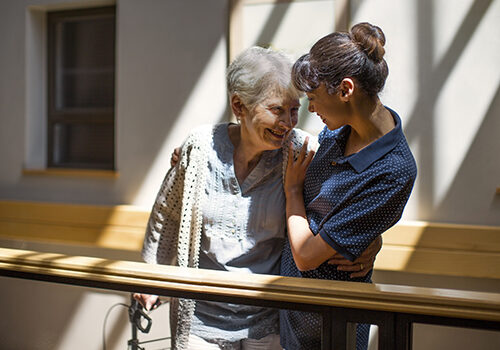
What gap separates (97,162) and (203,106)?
1.10m

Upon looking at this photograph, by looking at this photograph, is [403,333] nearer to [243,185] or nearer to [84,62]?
[243,185]

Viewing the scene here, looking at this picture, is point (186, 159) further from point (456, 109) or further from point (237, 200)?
point (456, 109)

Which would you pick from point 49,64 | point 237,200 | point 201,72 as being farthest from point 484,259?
point 49,64

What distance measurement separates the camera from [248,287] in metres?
1.35

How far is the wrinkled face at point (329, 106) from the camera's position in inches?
61.6

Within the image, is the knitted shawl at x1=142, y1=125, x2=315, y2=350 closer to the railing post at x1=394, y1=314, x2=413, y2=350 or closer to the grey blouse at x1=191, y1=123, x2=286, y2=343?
the grey blouse at x1=191, y1=123, x2=286, y2=343

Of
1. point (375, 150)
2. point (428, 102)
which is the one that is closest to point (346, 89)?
point (375, 150)

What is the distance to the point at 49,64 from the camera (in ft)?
14.7

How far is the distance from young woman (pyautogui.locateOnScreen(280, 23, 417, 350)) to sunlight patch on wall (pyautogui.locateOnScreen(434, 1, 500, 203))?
1810 millimetres

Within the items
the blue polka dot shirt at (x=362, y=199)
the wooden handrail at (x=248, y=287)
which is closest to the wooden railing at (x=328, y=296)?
the wooden handrail at (x=248, y=287)

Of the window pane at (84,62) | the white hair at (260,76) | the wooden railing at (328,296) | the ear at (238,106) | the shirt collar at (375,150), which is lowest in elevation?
the wooden railing at (328,296)

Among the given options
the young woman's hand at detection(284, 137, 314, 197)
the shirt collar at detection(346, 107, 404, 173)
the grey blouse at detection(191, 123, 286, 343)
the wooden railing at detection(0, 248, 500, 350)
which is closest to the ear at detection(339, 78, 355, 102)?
the shirt collar at detection(346, 107, 404, 173)

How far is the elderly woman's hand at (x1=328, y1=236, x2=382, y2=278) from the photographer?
63.6 inches

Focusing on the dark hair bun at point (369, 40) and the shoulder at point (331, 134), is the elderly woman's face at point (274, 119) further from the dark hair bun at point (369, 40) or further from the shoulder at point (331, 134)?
the dark hair bun at point (369, 40)
